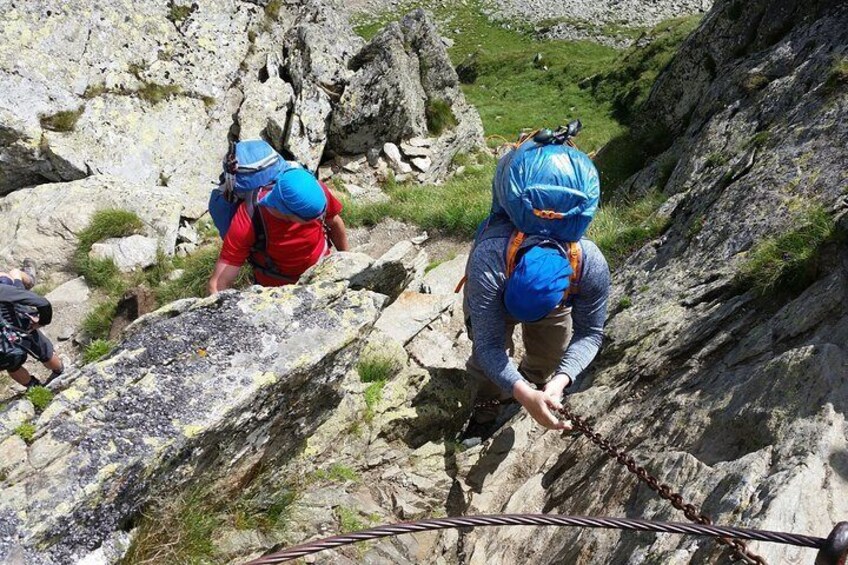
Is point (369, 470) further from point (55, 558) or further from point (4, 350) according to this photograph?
point (4, 350)

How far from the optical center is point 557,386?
367 centimetres

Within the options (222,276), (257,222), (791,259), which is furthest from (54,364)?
(791,259)

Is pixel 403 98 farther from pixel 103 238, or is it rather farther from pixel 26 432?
pixel 26 432

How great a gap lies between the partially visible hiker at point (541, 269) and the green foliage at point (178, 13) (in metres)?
13.4

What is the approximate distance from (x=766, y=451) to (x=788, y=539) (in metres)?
1.33

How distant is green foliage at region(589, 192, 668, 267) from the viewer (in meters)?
7.53

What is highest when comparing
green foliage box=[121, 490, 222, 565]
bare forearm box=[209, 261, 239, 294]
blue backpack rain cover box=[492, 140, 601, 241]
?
blue backpack rain cover box=[492, 140, 601, 241]

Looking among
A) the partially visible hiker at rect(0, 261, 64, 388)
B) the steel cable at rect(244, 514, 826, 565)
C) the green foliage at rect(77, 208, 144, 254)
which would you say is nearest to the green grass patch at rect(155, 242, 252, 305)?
the green foliage at rect(77, 208, 144, 254)

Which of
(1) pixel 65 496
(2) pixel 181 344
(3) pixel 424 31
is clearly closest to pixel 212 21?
(3) pixel 424 31

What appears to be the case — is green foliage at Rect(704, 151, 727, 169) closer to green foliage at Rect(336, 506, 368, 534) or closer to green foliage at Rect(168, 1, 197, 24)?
green foliage at Rect(336, 506, 368, 534)

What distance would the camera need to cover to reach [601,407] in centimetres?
480

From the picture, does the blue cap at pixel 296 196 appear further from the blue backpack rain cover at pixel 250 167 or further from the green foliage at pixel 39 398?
Result: the green foliage at pixel 39 398

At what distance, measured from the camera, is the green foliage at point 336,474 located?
4676 mm

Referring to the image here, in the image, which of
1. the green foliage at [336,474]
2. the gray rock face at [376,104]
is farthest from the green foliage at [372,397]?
the gray rock face at [376,104]
